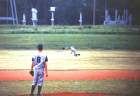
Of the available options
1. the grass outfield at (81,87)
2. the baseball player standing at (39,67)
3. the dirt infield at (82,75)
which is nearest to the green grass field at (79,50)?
the grass outfield at (81,87)

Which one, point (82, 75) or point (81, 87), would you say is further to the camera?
point (82, 75)

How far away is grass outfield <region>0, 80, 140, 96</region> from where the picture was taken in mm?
11695

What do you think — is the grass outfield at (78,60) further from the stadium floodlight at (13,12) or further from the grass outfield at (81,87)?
the stadium floodlight at (13,12)

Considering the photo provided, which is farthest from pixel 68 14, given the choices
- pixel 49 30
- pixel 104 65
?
pixel 104 65

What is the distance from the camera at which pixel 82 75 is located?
12172 millimetres

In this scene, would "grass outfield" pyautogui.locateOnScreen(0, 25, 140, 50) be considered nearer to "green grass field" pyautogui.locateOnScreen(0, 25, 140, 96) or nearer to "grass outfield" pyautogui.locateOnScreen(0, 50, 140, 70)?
"green grass field" pyautogui.locateOnScreen(0, 25, 140, 96)

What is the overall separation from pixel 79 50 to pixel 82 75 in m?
0.54

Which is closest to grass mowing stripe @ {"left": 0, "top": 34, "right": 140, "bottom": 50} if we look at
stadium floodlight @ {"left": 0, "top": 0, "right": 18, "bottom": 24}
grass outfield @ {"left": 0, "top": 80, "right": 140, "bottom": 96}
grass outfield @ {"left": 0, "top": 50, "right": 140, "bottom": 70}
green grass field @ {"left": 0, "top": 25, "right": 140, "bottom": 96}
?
green grass field @ {"left": 0, "top": 25, "right": 140, "bottom": 96}

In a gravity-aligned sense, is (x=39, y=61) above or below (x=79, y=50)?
below

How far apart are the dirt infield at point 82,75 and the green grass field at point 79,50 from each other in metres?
0.10

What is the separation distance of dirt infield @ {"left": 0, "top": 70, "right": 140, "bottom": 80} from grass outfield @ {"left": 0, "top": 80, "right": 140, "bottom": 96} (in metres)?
0.10

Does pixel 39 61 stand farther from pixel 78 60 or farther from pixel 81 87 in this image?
pixel 81 87

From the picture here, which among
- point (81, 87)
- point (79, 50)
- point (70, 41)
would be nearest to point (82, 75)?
point (81, 87)

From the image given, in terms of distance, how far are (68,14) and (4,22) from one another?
1275 mm
